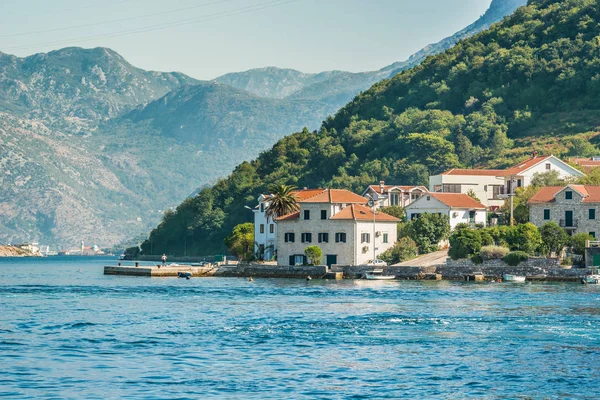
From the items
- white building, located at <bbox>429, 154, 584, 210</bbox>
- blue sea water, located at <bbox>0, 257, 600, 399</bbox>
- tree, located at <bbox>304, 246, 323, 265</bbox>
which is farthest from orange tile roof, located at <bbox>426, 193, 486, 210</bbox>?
blue sea water, located at <bbox>0, 257, 600, 399</bbox>

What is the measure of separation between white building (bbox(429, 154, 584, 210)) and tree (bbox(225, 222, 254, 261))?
2758cm

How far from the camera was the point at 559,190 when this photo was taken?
110m

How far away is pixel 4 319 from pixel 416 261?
177ft

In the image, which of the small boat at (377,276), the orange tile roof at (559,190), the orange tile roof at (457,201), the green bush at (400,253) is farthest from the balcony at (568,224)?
the small boat at (377,276)

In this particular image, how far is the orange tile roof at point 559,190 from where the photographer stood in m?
107

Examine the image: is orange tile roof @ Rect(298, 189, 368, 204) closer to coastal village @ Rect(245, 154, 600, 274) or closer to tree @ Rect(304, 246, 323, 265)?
coastal village @ Rect(245, 154, 600, 274)

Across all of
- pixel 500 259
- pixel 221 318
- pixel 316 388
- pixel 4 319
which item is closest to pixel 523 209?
pixel 500 259

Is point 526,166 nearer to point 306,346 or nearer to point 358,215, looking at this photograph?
point 358,215

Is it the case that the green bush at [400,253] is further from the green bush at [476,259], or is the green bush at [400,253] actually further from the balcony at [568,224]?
the balcony at [568,224]

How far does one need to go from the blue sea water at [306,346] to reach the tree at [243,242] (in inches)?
1917

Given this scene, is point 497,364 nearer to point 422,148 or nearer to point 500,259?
point 500,259

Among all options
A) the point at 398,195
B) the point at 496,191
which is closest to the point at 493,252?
the point at 398,195

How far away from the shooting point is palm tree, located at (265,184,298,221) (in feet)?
398

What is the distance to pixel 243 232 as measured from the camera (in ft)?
454
